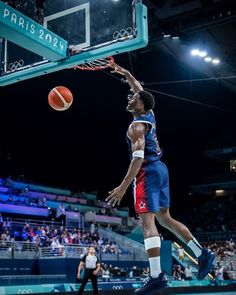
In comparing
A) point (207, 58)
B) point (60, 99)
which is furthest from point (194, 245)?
point (207, 58)

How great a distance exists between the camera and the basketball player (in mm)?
4312

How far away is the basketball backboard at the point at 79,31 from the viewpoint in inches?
256

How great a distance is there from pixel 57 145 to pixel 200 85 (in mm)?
12149

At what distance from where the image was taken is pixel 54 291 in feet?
40.5

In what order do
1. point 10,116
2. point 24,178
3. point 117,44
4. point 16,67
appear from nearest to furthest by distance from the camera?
point 117,44 → point 16,67 → point 10,116 → point 24,178

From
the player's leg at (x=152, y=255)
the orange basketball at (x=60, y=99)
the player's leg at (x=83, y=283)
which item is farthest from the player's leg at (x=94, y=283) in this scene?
the player's leg at (x=152, y=255)

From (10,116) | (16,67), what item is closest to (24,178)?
(10,116)

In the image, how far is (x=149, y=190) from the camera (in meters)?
4.44

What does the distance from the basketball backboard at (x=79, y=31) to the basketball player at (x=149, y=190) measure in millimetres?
2055

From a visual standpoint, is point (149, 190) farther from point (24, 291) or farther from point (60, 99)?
point (24, 291)

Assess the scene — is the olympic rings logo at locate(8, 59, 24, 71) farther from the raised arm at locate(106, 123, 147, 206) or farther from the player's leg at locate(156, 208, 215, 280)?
the player's leg at locate(156, 208, 215, 280)

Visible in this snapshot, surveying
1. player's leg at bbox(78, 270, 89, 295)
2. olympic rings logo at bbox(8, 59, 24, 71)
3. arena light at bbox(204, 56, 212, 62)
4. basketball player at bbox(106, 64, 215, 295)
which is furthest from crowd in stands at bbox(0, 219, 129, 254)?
basketball player at bbox(106, 64, 215, 295)

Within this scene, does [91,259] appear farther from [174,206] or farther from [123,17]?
[174,206]

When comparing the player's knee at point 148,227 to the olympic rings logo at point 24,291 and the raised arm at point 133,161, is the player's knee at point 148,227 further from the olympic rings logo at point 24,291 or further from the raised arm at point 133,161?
the olympic rings logo at point 24,291
